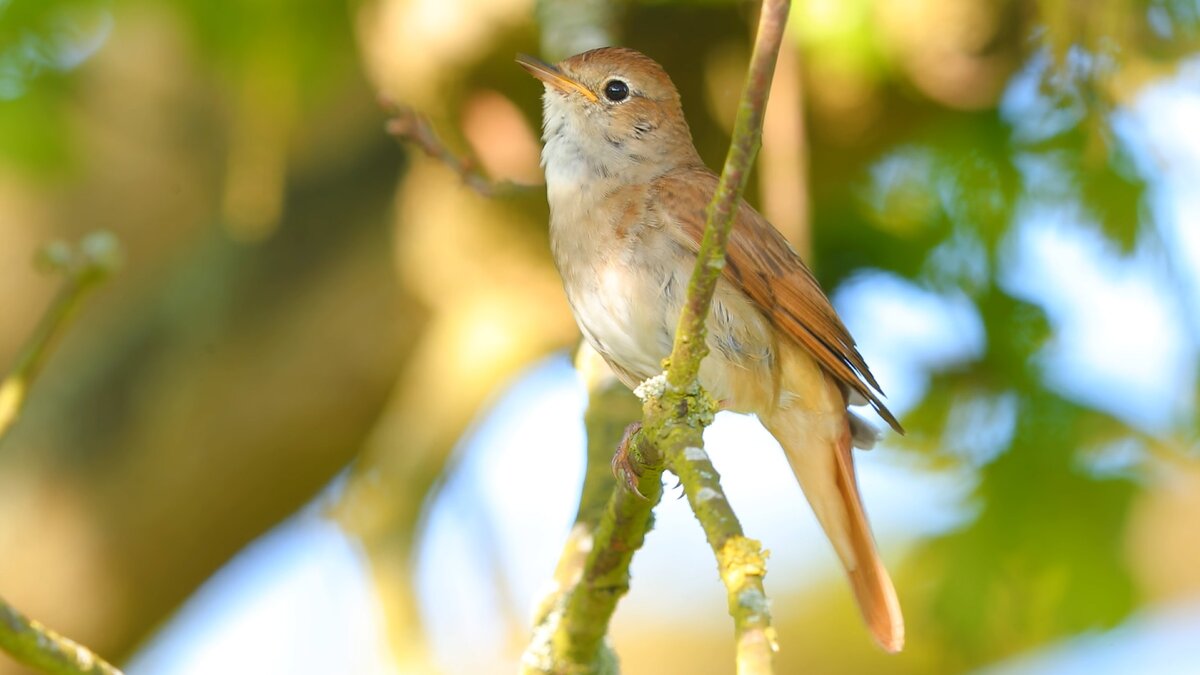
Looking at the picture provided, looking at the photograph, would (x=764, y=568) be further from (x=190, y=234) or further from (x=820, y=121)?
(x=190, y=234)

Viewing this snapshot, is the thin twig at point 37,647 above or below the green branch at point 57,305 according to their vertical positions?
below

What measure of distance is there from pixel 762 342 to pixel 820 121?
3.79 feet

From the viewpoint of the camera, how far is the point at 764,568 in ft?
6.76

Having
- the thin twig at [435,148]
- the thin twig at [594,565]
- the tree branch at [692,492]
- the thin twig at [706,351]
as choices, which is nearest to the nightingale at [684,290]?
the thin twig at [435,148]

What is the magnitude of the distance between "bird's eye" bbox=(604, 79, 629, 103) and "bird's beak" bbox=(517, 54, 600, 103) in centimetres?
5

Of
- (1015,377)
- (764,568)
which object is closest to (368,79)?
(1015,377)

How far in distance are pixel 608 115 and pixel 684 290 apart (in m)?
0.81

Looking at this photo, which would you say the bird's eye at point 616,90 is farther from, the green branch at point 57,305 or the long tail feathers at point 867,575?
the green branch at point 57,305

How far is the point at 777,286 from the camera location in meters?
3.67

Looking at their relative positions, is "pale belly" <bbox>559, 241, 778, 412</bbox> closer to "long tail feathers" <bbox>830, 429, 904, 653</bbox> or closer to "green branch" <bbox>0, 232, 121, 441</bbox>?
"long tail feathers" <bbox>830, 429, 904, 653</bbox>

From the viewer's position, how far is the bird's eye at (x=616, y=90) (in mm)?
4094

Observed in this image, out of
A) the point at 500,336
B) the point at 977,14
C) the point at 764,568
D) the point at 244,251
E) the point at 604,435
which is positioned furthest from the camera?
the point at 244,251

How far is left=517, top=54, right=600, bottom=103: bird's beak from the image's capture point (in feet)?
13.2

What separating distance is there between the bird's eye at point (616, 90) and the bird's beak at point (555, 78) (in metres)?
0.05
